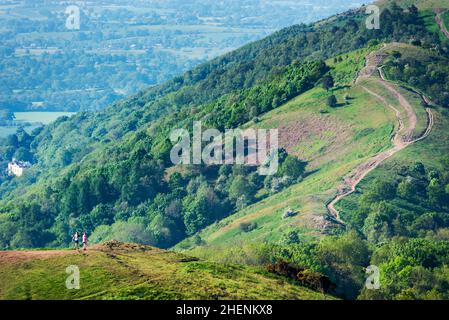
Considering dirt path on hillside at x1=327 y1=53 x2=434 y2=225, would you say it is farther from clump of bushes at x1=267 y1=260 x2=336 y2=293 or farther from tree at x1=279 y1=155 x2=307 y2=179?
clump of bushes at x1=267 y1=260 x2=336 y2=293

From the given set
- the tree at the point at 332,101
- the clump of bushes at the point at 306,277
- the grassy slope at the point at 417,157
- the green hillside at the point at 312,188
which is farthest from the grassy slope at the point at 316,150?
the clump of bushes at the point at 306,277

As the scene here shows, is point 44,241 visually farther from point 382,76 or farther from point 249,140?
point 382,76

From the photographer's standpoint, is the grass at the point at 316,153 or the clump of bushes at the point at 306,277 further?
the grass at the point at 316,153

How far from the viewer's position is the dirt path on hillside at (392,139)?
104812mm

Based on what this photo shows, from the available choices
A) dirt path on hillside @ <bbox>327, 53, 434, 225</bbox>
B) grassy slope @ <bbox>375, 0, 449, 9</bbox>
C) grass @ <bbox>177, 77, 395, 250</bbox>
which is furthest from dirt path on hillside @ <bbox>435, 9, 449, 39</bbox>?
grass @ <bbox>177, 77, 395, 250</bbox>

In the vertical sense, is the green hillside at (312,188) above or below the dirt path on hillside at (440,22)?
below

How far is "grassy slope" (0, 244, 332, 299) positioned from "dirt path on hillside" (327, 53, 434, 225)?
40.2m

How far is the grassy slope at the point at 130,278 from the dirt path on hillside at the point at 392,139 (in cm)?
4021

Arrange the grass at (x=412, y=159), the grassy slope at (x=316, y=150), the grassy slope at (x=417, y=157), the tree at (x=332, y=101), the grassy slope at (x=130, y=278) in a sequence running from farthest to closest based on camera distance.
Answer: the tree at (x=332, y=101), the grassy slope at (x=417, y=157), the grassy slope at (x=316, y=150), the grass at (x=412, y=159), the grassy slope at (x=130, y=278)

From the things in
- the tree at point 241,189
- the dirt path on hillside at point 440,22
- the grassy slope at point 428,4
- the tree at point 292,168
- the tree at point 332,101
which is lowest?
the tree at point 241,189

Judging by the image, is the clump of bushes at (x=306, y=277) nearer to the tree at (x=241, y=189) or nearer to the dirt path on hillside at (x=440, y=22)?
the tree at (x=241, y=189)

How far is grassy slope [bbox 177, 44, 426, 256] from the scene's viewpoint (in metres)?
103
